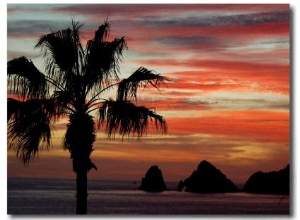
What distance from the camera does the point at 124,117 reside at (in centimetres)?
1053

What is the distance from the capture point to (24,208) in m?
10.4

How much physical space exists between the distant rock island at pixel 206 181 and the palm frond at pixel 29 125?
1676 mm

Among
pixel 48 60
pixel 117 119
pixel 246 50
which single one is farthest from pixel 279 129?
pixel 48 60

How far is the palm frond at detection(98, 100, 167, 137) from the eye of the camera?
10.5 metres

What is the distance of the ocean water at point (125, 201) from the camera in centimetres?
1041

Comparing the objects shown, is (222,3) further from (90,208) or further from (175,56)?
(90,208)

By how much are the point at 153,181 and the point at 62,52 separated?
5.96ft

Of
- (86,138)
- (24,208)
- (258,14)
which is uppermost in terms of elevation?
(258,14)

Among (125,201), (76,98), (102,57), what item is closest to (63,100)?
(76,98)

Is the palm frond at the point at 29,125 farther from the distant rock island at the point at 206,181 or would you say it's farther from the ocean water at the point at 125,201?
the distant rock island at the point at 206,181

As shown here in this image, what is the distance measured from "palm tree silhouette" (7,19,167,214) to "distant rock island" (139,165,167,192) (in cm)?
44

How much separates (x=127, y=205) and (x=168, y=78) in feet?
5.05

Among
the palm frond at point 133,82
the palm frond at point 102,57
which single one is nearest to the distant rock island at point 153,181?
the palm frond at point 133,82

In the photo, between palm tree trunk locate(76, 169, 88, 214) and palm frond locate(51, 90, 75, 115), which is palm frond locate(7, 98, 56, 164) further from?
palm tree trunk locate(76, 169, 88, 214)
